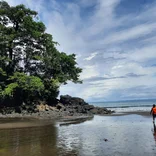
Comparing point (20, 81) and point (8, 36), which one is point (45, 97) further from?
point (8, 36)

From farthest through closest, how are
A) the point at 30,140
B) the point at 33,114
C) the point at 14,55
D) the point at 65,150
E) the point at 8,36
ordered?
1. the point at 14,55
2. the point at 8,36
3. the point at 33,114
4. the point at 30,140
5. the point at 65,150

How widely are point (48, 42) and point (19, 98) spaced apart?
414 inches

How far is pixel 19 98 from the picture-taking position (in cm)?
4388

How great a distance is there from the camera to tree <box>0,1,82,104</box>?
41500mm

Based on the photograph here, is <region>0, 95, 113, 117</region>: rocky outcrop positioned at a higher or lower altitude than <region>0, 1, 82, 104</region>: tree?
A: lower

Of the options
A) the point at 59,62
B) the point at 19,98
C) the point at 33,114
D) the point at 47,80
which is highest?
the point at 59,62

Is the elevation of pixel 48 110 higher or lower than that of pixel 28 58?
lower

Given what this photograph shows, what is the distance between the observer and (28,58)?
4538 cm

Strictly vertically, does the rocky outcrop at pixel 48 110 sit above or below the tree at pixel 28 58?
below

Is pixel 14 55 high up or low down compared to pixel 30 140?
up

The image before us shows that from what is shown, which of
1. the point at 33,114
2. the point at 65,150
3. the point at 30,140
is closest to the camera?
the point at 65,150

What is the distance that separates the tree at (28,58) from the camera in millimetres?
41500

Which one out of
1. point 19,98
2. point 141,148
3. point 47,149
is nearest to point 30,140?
point 47,149

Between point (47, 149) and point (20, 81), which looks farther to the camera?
point (20, 81)
